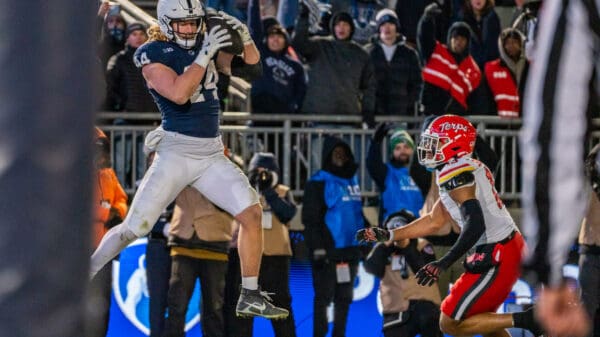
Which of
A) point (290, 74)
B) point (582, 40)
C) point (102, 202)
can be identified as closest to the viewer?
point (582, 40)

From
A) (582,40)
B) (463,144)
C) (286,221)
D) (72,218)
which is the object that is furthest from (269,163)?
(72,218)

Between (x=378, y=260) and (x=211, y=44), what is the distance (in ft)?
11.1

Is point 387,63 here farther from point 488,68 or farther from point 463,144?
point 463,144

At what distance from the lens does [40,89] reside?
1.31 meters

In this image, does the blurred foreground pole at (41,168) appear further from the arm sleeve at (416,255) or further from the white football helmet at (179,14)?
the arm sleeve at (416,255)

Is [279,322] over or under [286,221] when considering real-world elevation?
→ under

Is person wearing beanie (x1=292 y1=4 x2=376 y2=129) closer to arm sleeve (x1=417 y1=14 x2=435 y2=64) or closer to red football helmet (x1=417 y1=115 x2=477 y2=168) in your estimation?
arm sleeve (x1=417 y1=14 x2=435 y2=64)

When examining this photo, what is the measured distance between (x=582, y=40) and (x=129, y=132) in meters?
10.6

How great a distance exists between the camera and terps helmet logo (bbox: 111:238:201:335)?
39.6ft

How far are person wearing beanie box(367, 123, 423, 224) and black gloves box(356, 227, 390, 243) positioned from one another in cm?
239

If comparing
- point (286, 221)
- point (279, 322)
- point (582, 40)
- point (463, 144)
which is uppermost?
point (582, 40)

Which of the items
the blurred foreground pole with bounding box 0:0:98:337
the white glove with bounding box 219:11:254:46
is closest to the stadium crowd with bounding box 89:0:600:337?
the white glove with bounding box 219:11:254:46

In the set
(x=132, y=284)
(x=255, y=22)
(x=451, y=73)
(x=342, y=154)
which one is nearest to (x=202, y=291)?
(x=132, y=284)

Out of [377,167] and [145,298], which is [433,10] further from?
[145,298]
